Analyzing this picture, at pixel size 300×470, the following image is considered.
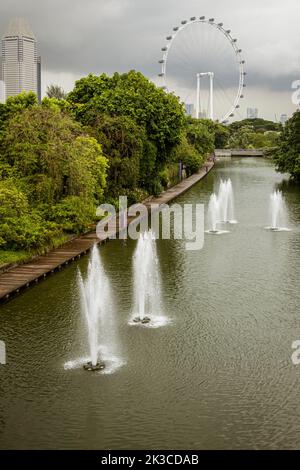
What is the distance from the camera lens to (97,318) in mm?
16250

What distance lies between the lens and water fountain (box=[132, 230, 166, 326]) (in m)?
17.5

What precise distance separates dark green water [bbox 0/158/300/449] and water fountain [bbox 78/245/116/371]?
32 cm

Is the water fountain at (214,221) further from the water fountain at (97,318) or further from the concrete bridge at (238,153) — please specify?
the concrete bridge at (238,153)

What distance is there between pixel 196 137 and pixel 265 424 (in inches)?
2438

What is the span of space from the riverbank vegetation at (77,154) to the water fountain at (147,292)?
14.1 feet

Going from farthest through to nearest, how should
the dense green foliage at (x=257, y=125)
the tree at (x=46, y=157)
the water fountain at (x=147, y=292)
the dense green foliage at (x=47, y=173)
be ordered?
1. the dense green foliage at (x=257, y=125)
2. the tree at (x=46, y=157)
3. the dense green foliage at (x=47, y=173)
4. the water fountain at (x=147, y=292)

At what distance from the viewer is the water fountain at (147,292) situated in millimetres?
17484

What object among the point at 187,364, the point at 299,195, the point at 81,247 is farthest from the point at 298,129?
the point at 187,364

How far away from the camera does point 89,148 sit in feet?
99.1

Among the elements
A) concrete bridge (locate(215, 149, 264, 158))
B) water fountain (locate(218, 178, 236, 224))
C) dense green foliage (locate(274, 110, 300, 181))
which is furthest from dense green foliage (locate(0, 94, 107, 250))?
concrete bridge (locate(215, 149, 264, 158))
